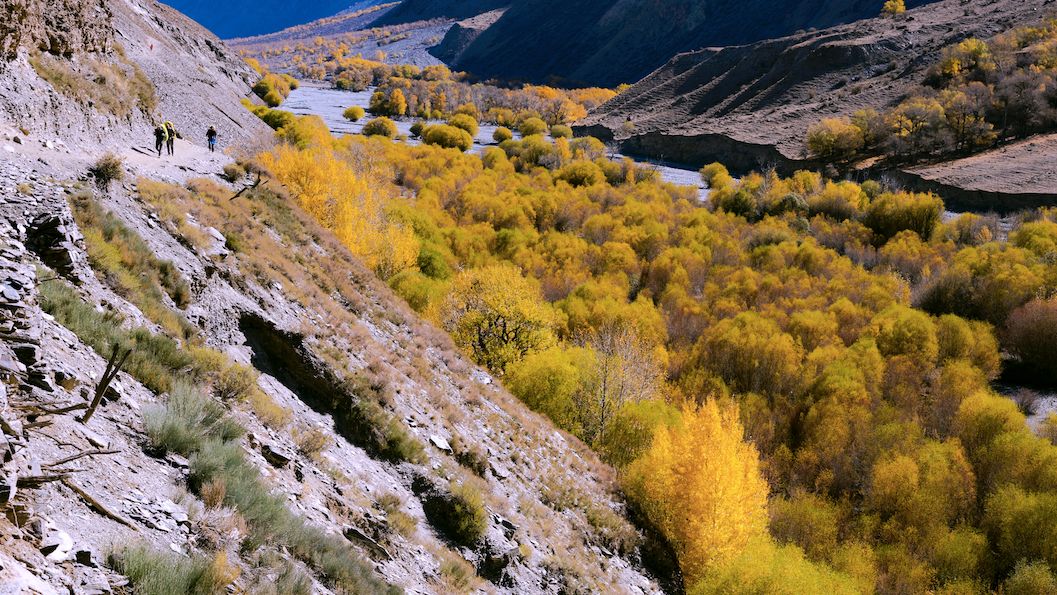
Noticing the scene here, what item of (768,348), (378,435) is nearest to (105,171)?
(378,435)

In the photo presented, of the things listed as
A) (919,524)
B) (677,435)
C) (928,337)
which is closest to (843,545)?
(919,524)

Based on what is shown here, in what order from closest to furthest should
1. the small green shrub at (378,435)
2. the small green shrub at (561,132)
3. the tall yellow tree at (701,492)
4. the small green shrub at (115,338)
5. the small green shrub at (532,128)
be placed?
the small green shrub at (115,338) → the small green shrub at (378,435) → the tall yellow tree at (701,492) → the small green shrub at (561,132) → the small green shrub at (532,128)

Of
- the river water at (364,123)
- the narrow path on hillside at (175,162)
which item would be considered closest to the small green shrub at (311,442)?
the narrow path on hillside at (175,162)

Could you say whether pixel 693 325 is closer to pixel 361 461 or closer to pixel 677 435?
pixel 677 435

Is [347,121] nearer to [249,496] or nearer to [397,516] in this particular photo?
[397,516]

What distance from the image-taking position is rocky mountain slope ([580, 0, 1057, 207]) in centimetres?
8338

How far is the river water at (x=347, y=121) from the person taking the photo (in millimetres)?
83125

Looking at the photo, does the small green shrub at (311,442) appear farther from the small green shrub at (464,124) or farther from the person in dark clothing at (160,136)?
the small green shrub at (464,124)

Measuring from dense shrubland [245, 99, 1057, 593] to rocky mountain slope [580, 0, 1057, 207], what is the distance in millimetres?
23944

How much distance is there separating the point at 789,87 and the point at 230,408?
338ft

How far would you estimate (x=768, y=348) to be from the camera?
36.0m

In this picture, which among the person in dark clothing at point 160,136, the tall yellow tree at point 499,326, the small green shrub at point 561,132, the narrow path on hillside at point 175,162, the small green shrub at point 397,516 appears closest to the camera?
the small green shrub at point 397,516

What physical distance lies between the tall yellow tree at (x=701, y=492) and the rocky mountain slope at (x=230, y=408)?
1.89 m

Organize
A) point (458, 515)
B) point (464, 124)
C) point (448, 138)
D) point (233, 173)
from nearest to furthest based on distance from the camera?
1. point (458, 515)
2. point (233, 173)
3. point (448, 138)
4. point (464, 124)
